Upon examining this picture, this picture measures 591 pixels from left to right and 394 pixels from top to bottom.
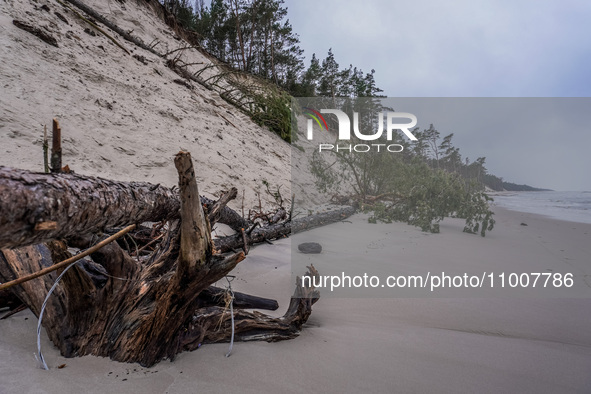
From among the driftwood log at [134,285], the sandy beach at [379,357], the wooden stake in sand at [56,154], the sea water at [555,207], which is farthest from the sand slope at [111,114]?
the sea water at [555,207]

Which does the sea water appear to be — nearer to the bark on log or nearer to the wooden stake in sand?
the bark on log

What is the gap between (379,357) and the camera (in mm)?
1614

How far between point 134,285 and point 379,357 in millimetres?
1277

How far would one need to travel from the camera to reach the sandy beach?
1320mm

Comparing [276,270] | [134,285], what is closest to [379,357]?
[134,285]

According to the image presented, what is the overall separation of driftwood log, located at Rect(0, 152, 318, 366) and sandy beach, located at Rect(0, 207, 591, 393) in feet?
0.25

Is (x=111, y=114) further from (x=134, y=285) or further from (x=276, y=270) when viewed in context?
(x=134, y=285)

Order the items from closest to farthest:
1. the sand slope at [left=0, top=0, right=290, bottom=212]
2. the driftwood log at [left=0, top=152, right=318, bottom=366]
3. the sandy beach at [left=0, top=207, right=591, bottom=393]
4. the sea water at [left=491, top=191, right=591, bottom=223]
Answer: the driftwood log at [left=0, top=152, right=318, bottom=366], the sandy beach at [left=0, top=207, right=591, bottom=393], the sand slope at [left=0, top=0, right=290, bottom=212], the sea water at [left=491, top=191, right=591, bottom=223]

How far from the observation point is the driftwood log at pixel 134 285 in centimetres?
114

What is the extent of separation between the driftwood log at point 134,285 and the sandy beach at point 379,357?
77mm

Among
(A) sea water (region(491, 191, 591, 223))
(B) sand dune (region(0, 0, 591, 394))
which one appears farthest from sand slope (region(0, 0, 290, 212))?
(A) sea water (region(491, 191, 591, 223))

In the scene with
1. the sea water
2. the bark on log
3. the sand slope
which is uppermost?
the sand slope

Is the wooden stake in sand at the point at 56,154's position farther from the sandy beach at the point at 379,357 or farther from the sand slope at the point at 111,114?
the sand slope at the point at 111,114

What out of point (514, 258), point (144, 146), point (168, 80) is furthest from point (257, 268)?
point (168, 80)
